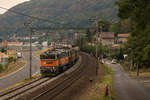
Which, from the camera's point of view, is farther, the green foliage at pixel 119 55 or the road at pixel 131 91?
the green foliage at pixel 119 55

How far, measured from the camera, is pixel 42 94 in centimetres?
2362

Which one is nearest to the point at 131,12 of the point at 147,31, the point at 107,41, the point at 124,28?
the point at 147,31

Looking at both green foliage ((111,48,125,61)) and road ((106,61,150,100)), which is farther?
green foliage ((111,48,125,61))

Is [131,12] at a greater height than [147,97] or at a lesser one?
greater

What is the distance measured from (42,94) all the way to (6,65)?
5056 cm

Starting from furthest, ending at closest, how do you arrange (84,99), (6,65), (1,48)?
(1,48) < (6,65) < (84,99)

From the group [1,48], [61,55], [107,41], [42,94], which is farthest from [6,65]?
[107,41]

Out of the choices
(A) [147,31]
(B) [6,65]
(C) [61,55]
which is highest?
(A) [147,31]

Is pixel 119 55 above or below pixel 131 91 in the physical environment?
above

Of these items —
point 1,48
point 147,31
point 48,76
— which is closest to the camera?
point 147,31

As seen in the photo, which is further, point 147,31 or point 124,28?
point 124,28

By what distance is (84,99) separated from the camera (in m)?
22.7

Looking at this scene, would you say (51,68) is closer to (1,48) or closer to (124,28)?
(1,48)

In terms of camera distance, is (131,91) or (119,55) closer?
(131,91)
